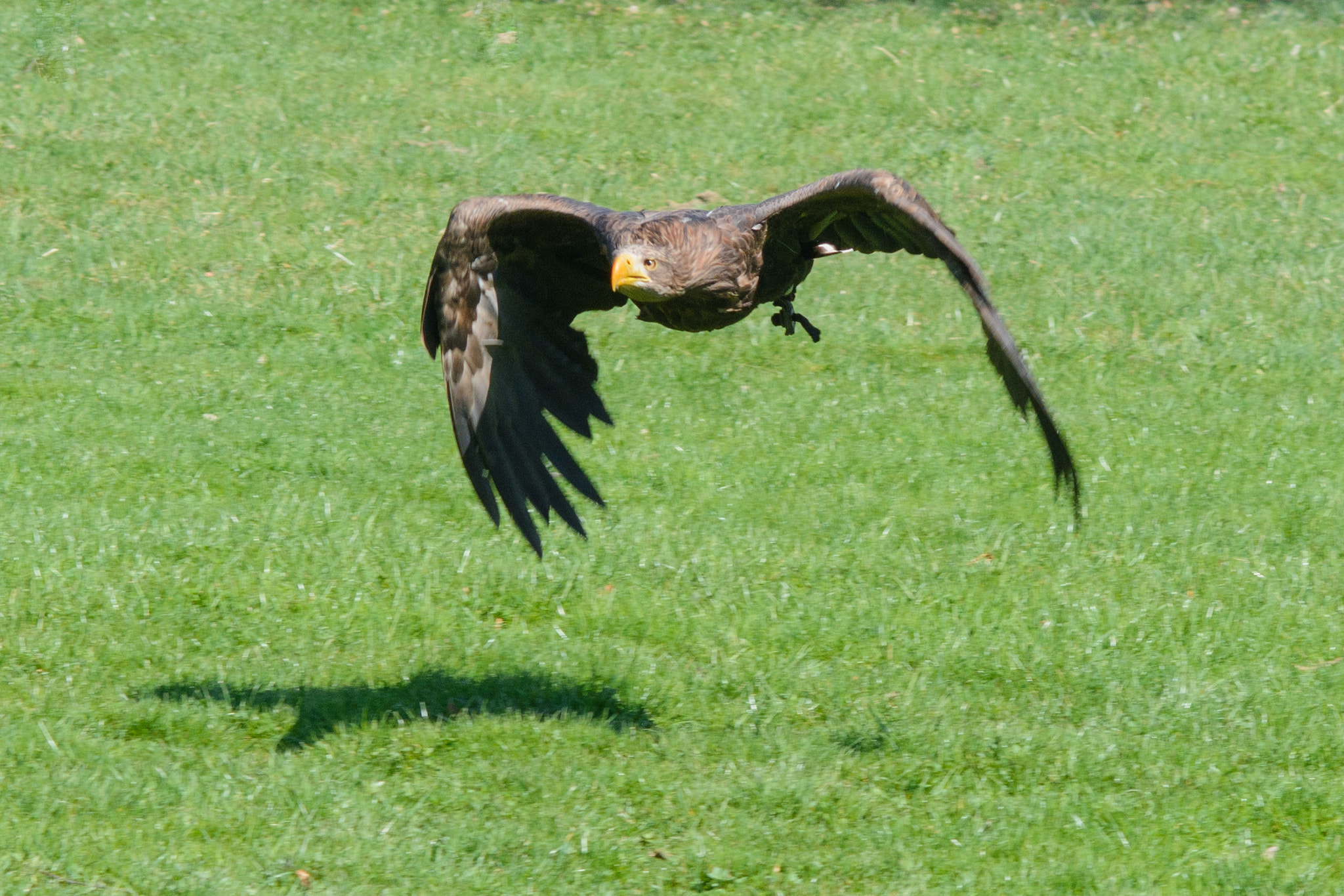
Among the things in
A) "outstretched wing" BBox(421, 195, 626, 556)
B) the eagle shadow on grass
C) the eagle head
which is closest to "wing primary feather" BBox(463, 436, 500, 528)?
"outstretched wing" BBox(421, 195, 626, 556)

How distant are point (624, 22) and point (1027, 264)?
6.04m

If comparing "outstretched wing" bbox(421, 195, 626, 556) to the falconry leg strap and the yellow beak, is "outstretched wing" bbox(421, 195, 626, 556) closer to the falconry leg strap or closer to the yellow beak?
the yellow beak

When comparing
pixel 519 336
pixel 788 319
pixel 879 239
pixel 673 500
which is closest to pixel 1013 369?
pixel 879 239

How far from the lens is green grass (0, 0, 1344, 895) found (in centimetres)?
616

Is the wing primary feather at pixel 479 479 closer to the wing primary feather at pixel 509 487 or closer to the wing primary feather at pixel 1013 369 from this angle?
the wing primary feather at pixel 509 487

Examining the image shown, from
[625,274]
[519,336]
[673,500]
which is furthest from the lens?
[673,500]

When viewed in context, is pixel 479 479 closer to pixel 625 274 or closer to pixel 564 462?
pixel 564 462

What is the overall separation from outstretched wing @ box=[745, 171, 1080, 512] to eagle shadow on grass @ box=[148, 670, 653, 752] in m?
2.04

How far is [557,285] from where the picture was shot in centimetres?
762

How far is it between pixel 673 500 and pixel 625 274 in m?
2.27

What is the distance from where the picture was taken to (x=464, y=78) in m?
15.1

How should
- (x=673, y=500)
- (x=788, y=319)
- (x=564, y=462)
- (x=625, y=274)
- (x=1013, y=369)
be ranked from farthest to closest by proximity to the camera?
(x=673, y=500), (x=788, y=319), (x=564, y=462), (x=625, y=274), (x=1013, y=369)

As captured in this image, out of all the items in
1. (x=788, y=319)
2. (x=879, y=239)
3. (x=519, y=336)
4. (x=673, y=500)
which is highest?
(x=879, y=239)

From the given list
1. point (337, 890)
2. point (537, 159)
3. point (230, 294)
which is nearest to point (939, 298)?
point (537, 159)
